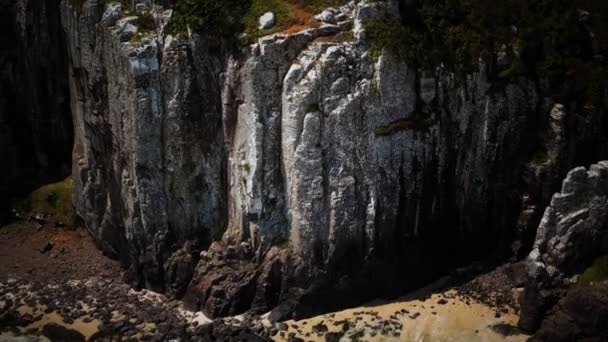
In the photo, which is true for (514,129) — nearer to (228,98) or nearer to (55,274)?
(228,98)

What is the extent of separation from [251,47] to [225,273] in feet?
36.7

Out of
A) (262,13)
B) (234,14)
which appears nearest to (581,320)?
(262,13)

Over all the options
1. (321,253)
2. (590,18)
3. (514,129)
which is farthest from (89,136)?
(590,18)

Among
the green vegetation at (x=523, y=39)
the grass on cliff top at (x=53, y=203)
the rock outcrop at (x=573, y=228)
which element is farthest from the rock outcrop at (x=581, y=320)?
the grass on cliff top at (x=53, y=203)

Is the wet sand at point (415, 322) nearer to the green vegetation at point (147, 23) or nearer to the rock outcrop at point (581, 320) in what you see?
the rock outcrop at point (581, 320)

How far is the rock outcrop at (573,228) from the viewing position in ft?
125

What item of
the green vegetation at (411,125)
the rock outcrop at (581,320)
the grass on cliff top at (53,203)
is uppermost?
the green vegetation at (411,125)

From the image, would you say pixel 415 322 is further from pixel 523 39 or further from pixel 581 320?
pixel 523 39

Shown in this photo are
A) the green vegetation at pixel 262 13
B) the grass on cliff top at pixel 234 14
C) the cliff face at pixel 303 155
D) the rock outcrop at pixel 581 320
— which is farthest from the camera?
the grass on cliff top at pixel 234 14

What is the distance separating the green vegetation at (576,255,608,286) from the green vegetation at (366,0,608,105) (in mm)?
8915

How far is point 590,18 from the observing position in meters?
43.6

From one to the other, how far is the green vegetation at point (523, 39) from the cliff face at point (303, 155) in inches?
37.1

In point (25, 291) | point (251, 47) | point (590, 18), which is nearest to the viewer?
point (251, 47)

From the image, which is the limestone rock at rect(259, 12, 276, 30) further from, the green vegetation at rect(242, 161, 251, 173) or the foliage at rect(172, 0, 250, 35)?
the green vegetation at rect(242, 161, 251, 173)
